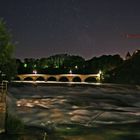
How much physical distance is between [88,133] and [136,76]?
17267 centimetres

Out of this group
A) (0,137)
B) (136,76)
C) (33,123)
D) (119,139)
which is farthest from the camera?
(136,76)

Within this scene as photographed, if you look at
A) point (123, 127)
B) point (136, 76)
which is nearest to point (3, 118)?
point (123, 127)

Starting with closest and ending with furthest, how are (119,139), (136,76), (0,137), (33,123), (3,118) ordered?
1. (0,137)
2. (3,118)
3. (119,139)
4. (33,123)
5. (136,76)

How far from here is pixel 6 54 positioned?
25578mm

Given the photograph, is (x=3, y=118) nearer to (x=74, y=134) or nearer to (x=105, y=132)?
(x=74, y=134)

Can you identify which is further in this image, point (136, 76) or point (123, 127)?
point (136, 76)

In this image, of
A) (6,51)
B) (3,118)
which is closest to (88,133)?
(3,118)

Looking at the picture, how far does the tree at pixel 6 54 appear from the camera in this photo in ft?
82.9

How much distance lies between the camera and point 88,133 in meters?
30.6

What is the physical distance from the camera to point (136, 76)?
200 meters

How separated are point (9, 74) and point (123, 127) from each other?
44.8 ft

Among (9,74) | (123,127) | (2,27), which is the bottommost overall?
(123,127)

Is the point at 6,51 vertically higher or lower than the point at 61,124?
higher

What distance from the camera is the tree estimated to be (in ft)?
82.9
